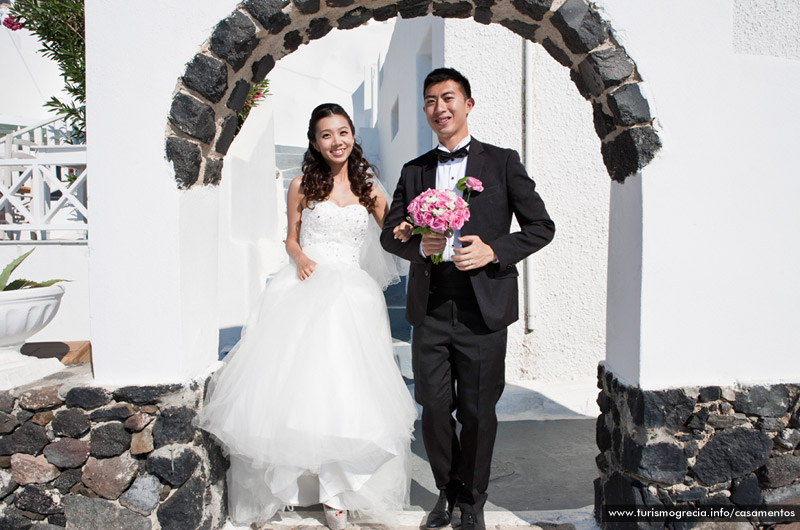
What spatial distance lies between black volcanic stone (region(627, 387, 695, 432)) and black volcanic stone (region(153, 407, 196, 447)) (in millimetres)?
2077

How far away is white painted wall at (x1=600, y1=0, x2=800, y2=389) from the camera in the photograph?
2.37 meters

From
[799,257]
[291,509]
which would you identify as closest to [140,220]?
[291,509]

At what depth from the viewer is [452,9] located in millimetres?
2641

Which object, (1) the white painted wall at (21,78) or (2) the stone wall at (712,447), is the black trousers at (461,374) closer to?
(2) the stone wall at (712,447)

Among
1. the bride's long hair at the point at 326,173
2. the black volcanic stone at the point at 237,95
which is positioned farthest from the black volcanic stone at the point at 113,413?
the black volcanic stone at the point at 237,95

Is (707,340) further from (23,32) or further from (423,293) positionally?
(23,32)

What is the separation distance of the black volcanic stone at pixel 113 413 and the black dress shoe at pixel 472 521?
1.64 meters

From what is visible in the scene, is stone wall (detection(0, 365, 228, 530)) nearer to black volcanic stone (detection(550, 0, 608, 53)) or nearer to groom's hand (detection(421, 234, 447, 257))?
groom's hand (detection(421, 234, 447, 257))

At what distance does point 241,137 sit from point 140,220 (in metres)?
3.94

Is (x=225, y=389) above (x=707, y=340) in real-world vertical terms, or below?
below

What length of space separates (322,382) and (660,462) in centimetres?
158

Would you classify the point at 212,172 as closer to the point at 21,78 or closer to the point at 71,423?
the point at 71,423

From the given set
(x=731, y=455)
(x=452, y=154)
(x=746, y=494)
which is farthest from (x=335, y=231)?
(x=746, y=494)

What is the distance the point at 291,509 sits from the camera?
294 cm
